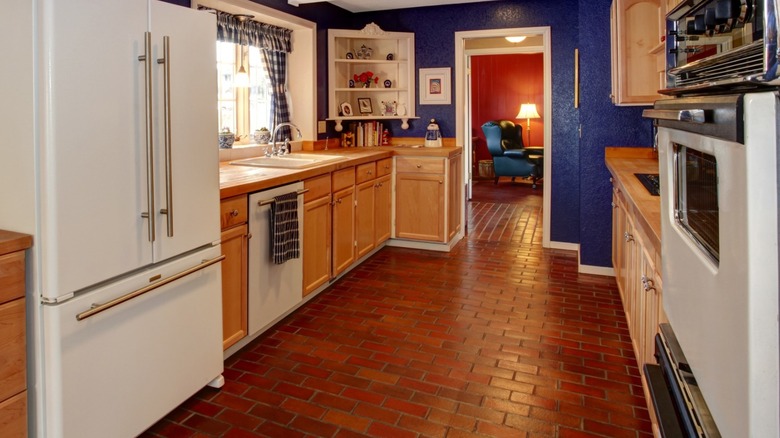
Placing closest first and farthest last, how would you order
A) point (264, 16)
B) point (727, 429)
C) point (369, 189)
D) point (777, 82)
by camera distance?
point (777, 82)
point (727, 429)
point (264, 16)
point (369, 189)

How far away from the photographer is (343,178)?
405 centimetres

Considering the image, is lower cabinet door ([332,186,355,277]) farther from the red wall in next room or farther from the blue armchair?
the red wall in next room

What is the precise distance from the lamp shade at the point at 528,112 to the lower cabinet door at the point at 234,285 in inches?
330

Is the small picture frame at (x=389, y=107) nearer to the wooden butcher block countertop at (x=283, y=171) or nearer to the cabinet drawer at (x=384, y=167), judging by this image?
the wooden butcher block countertop at (x=283, y=171)

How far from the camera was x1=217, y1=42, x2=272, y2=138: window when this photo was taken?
165 inches

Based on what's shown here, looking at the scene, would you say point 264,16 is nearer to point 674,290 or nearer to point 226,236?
point 226,236

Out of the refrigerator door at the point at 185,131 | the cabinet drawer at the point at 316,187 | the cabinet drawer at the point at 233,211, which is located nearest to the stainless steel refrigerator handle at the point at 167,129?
the refrigerator door at the point at 185,131

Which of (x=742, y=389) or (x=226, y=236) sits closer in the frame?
(x=742, y=389)

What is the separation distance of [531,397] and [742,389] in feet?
6.07

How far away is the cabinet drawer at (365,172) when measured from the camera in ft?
14.3

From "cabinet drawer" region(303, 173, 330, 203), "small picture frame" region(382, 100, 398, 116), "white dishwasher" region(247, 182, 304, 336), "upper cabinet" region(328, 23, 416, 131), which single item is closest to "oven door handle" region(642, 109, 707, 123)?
"white dishwasher" region(247, 182, 304, 336)

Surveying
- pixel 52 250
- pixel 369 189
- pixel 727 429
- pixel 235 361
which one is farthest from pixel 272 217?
pixel 727 429

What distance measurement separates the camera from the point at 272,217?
299 centimetres

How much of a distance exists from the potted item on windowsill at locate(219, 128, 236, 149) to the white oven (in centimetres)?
335
